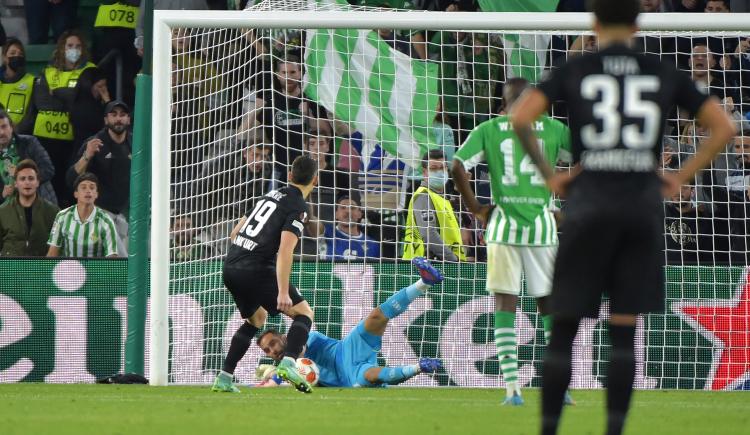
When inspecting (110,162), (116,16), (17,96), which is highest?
(116,16)

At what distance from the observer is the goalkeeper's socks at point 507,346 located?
355 inches

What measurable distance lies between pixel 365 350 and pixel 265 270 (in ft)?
4.59

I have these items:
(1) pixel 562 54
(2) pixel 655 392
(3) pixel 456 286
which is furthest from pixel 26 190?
(2) pixel 655 392

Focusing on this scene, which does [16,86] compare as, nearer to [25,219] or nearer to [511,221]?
[25,219]

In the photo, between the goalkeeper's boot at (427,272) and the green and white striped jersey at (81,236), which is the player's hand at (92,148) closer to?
the green and white striped jersey at (81,236)

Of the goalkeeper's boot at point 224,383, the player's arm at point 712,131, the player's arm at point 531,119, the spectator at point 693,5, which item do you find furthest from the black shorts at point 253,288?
the spectator at point 693,5

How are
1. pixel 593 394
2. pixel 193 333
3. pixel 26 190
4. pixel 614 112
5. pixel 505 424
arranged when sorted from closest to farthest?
pixel 614 112 → pixel 505 424 → pixel 593 394 → pixel 193 333 → pixel 26 190

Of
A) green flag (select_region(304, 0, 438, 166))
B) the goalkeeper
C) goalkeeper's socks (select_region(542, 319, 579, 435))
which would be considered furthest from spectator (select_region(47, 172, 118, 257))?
goalkeeper's socks (select_region(542, 319, 579, 435))

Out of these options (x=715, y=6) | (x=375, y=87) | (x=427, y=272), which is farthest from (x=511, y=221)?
(x=715, y=6)

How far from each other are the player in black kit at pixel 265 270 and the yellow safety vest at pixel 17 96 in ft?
18.6

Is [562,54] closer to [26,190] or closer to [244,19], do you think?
[244,19]

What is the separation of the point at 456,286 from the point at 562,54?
2203 millimetres

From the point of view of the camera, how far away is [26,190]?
13219 mm

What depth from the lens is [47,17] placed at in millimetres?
16234
